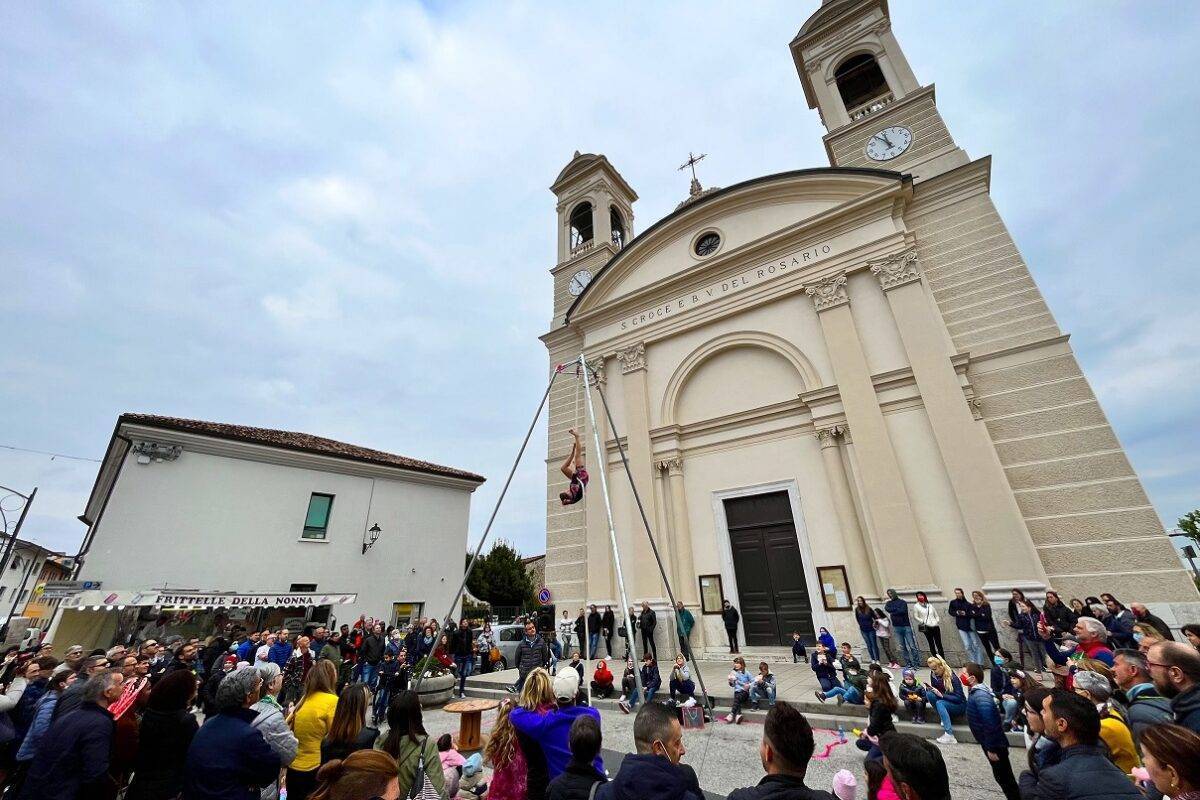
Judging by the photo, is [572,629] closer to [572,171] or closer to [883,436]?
[883,436]

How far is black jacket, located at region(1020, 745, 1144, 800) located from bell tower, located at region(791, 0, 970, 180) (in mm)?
13738

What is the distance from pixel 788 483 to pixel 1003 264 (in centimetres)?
675

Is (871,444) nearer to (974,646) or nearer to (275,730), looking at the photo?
(974,646)

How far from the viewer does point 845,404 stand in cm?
1099

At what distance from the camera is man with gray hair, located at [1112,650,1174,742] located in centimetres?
271

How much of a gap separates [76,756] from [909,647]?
1060 cm

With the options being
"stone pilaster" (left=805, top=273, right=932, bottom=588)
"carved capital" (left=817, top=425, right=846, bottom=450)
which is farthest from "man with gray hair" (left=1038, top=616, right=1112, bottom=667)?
"carved capital" (left=817, top=425, right=846, bottom=450)

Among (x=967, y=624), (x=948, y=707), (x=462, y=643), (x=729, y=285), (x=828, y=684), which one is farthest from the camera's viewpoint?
(x=729, y=285)

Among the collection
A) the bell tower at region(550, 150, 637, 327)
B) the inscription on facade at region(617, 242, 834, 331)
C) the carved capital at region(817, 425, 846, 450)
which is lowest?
the carved capital at region(817, 425, 846, 450)

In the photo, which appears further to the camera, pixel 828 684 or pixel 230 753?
pixel 828 684

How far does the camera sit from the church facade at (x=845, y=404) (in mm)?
8953

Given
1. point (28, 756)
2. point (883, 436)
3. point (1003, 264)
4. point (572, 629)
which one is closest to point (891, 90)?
point (1003, 264)

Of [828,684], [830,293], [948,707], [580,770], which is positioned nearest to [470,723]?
[580,770]

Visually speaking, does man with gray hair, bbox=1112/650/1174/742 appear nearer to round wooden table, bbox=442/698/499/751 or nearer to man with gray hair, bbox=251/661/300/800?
man with gray hair, bbox=251/661/300/800
